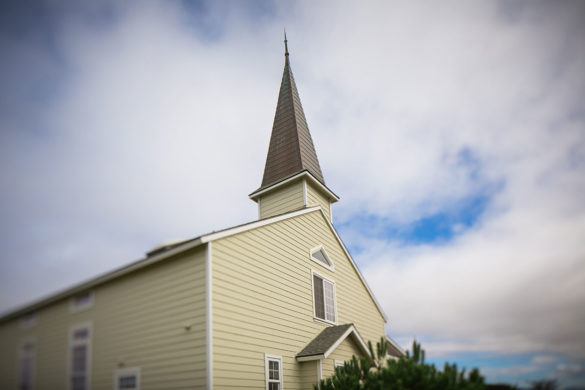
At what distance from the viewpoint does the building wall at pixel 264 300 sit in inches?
380

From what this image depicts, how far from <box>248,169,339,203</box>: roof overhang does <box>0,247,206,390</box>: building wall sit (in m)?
7.67

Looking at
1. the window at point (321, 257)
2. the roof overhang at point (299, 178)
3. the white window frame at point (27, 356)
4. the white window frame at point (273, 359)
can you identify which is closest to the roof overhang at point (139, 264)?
the white window frame at point (27, 356)

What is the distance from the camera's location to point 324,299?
15188mm

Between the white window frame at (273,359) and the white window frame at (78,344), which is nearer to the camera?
the white window frame at (273,359)

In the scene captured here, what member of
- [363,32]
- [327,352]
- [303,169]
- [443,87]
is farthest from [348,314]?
[363,32]

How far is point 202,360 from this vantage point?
29.5ft

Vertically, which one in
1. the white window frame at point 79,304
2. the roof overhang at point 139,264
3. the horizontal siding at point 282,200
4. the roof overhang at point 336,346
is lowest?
the roof overhang at point 336,346

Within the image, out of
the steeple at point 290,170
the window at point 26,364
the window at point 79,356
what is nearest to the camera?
the window at point 79,356

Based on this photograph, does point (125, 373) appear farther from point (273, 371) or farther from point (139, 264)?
point (273, 371)

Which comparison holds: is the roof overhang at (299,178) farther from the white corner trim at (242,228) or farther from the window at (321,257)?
the window at (321,257)

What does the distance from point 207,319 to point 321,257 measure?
295 inches

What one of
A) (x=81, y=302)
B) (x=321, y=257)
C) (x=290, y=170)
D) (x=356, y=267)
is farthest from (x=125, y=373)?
(x=356, y=267)

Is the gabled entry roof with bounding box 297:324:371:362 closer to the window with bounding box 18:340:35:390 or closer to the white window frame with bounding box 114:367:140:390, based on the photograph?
the white window frame with bounding box 114:367:140:390

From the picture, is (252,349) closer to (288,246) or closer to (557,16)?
(288,246)
